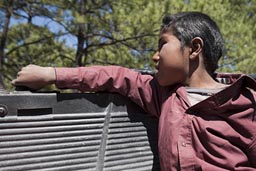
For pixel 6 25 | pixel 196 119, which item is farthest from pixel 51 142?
pixel 6 25

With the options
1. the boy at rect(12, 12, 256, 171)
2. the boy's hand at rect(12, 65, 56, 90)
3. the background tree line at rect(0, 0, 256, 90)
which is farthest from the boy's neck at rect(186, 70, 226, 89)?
the background tree line at rect(0, 0, 256, 90)

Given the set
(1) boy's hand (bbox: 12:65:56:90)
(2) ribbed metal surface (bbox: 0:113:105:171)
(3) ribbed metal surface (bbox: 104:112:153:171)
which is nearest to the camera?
(2) ribbed metal surface (bbox: 0:113:105:171)

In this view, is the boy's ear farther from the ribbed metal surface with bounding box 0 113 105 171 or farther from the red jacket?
the ribbed metal surface with bounding box 0 113 105 171

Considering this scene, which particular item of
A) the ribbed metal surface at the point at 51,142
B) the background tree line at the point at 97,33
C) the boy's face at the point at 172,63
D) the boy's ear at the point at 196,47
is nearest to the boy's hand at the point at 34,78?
the ribbed metal surface at the point at 51,142

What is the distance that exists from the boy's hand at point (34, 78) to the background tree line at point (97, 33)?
4.93 metres

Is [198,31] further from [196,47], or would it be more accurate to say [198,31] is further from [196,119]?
[196,119]

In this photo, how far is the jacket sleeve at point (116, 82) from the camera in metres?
1.58

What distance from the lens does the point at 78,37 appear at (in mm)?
7262

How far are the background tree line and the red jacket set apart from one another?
471 cm

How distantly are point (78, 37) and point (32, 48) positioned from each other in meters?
0.97

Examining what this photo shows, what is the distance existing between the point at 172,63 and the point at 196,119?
24cm

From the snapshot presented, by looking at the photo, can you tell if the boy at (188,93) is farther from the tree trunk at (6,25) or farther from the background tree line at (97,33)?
the tree trunk at (6,25)

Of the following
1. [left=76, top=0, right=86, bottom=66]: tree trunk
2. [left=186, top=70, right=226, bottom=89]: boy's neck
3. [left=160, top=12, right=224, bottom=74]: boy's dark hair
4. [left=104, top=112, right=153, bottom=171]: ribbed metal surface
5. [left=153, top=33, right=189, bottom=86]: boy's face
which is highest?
[left=76, top=0, right=86, bottom=66]: tree trunk

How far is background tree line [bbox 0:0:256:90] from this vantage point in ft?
21.9
